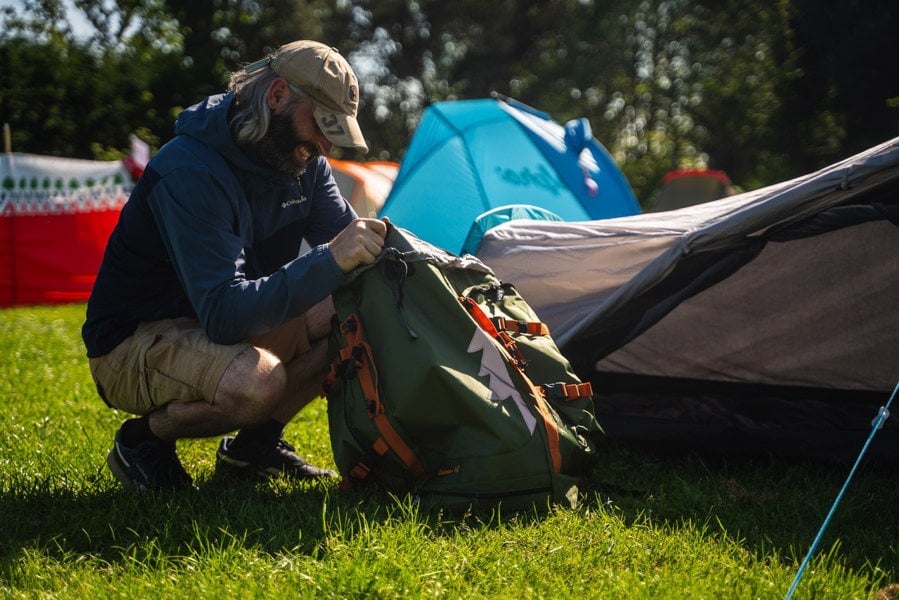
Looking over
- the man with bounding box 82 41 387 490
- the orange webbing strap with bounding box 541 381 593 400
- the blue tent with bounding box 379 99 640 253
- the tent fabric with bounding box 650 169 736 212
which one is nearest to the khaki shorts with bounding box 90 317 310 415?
the man with bounding box 82 41 387 490

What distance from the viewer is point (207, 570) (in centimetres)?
194

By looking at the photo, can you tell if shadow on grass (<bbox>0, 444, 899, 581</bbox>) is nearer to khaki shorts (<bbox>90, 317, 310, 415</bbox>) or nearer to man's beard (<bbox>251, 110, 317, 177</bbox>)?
khaki shorts (<bbox>90, 317, 310, 415</bbox>)

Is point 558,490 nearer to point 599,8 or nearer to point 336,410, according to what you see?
point 336,410

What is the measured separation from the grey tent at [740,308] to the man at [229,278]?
918 millimetres

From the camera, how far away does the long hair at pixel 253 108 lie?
2477 mm

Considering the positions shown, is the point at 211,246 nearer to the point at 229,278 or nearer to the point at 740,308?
the point at 229,278

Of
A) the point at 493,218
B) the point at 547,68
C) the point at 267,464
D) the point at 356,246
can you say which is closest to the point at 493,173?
the point at 493,218

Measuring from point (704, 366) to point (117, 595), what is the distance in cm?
250

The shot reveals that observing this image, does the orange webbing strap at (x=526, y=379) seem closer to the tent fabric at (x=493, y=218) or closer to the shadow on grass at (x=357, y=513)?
the shadow on grass at (x=357, y=513)

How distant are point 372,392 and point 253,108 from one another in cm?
90

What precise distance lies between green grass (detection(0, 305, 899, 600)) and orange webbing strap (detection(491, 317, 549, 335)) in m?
0.50

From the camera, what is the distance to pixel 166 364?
2500 millimetres

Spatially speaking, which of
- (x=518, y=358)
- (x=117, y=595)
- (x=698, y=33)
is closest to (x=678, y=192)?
(x=698, y=33)

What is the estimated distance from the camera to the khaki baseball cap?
2.47 meters
